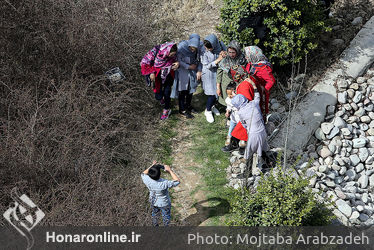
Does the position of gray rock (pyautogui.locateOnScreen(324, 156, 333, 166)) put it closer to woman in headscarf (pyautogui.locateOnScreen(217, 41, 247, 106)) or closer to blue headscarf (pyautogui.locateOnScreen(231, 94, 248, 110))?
blue headscarf (pyautogui.locateOnScreen(231, 94, 248, 110))

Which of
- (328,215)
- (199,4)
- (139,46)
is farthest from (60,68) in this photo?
(328,215)

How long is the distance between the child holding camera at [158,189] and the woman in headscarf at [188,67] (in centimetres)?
217

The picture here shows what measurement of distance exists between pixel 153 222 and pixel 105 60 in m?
3.18

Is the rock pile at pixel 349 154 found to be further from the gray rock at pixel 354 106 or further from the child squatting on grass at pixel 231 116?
the child squatting on grass at pixel 231 116

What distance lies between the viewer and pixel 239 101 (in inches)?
213

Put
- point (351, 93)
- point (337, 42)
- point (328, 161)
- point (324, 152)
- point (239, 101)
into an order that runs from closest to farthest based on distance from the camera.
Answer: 1. point (239, 101)
2. point (328, 161)
3. point (324, 152)
4. point (351, 93)
5. point (337, 42)

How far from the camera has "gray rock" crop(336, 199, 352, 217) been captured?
5.30 metres

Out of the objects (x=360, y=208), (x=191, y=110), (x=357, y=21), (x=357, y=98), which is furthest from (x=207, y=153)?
(x=357, y=21)

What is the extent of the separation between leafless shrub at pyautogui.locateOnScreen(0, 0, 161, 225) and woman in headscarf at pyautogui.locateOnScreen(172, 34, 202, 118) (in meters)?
0.76

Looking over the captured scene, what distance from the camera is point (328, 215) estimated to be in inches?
184

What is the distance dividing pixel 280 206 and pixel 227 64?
271 centimetres

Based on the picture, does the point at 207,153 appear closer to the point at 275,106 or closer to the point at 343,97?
the point at 275,106

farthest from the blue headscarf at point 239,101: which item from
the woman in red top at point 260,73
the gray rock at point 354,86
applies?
the gray rock at point 354,86

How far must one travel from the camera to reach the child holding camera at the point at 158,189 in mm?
4695
